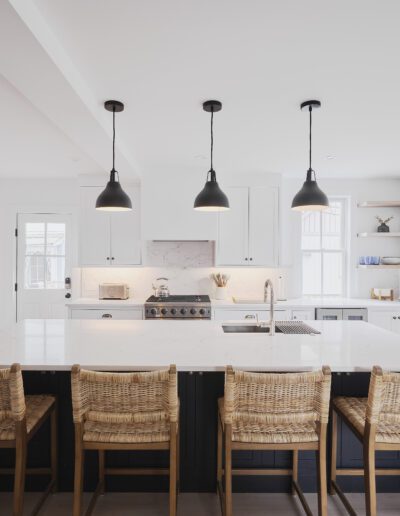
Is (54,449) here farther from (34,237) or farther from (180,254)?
(34,237)

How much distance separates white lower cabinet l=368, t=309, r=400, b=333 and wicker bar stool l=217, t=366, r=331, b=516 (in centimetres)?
311

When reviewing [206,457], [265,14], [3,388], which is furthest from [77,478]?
[265,14]

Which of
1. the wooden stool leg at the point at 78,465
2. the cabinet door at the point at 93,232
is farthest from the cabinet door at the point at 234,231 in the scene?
the wooden stool leg at the point at 78,465

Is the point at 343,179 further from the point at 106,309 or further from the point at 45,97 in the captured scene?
the point at 45,97

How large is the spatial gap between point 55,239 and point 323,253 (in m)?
3.90

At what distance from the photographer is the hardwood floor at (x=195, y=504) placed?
2020 millimetres

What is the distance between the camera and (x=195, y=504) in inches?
82.1

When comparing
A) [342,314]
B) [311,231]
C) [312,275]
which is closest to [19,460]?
[342,314]

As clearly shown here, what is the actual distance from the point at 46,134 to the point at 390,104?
2958 mm

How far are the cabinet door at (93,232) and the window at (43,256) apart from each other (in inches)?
24.3

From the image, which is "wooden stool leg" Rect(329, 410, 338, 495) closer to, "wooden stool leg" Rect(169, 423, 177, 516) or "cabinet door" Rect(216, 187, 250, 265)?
"wooden stool leg" Rect(169, 423, 177, 516)

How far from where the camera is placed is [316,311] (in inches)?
173

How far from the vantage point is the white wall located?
5.02 meters

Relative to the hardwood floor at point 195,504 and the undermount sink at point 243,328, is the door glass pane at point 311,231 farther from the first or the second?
the hardwood floor at point 195,504
